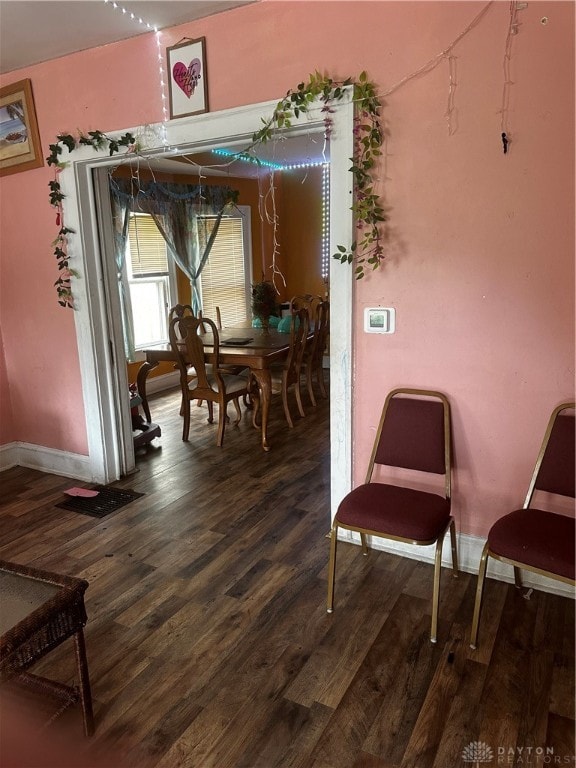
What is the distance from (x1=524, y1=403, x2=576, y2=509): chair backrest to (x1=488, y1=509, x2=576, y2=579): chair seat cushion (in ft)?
0.37

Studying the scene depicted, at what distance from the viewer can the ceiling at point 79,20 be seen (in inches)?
94.1

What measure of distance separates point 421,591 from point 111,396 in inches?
86.5

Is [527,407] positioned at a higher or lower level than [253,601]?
higher

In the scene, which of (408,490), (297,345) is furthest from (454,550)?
(297,345)

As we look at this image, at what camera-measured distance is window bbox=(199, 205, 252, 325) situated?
6.45m

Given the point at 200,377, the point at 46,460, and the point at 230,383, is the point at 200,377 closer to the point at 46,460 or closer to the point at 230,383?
the point at 230,383

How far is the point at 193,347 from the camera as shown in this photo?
4016 millimetres

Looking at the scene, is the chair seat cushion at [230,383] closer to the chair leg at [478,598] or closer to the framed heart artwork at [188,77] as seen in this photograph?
the framed heart artwork at [188,77]

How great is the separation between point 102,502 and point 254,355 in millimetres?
1485

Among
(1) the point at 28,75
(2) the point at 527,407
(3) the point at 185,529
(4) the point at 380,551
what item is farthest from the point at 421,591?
(1) the point at 28,75

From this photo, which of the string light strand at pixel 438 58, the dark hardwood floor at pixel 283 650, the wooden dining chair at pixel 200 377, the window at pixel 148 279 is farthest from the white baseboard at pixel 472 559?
the window at pixel 148 279

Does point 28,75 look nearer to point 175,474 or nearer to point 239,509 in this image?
point 175,474

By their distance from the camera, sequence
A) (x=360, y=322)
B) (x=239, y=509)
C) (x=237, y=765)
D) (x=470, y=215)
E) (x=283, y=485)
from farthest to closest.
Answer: (x=283, y=485) < (x=239, y=509) < (x=360, y=322) < (x=470, y=215) < (x=237, y=765)

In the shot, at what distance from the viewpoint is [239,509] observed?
310 centimetres
